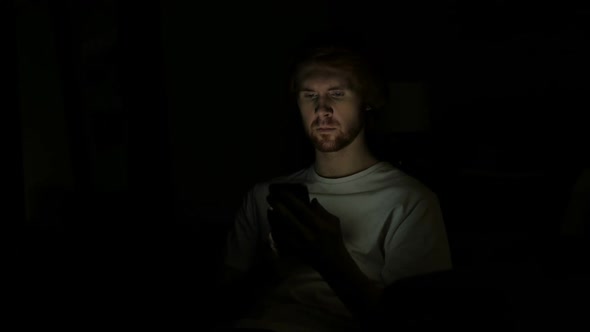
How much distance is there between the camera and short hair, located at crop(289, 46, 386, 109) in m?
1.45

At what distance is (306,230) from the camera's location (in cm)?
119

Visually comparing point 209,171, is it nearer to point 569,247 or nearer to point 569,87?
point 569,87

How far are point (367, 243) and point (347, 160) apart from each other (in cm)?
23

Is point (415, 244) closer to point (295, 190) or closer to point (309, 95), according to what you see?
point (295, 190)

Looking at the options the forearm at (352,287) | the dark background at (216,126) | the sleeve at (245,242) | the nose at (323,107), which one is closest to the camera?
→ the forearm at (352,287)

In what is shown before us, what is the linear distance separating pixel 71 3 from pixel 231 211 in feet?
6.88

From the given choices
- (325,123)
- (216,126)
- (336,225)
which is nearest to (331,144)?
(325,123)

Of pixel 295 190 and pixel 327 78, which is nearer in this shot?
pixel 295 190

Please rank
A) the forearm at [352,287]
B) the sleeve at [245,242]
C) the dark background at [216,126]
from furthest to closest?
1. the dark background at [216,126]
2. the sleeve at [245,242]
3. the forearm at [352,287]

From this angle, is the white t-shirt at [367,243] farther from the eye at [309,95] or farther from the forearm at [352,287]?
the eye at [309,95]

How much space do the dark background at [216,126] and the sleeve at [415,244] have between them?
458 mm

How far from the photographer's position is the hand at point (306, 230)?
3.86ft

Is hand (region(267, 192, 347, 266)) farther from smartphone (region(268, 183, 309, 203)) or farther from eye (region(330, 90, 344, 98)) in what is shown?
eye (region(330, 90, 344, 98))

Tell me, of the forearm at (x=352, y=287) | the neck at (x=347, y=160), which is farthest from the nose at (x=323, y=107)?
the forearm at (x=352, y=287)
